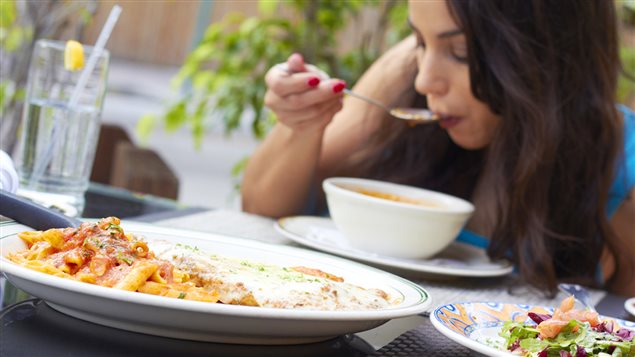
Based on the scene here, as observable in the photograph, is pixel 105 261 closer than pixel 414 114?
Yes

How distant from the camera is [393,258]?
1.24 m

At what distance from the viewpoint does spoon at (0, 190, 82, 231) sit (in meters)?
0.86

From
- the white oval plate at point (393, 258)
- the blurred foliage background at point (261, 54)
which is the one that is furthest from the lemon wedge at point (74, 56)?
the blurred foliage background at point (261, 54)

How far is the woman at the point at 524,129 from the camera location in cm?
151

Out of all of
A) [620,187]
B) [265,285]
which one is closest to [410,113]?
[620,187]

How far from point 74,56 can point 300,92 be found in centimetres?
44

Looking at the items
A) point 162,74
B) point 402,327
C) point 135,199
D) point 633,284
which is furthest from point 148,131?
point 162,74

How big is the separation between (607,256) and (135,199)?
0.88m

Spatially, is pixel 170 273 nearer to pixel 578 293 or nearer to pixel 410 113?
pixel 578 293

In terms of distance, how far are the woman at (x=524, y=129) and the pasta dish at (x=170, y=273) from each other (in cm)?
65

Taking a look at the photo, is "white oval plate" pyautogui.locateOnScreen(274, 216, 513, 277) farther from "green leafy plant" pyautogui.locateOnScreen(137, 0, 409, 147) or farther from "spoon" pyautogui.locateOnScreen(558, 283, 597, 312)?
"green leafy plant" pyautogui.locateOnScreen(137, 0, 409, 147)

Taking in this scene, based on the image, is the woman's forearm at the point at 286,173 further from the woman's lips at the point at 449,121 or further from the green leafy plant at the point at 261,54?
the green leafy plant at the point at 261,54

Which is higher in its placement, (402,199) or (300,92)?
(300,92)

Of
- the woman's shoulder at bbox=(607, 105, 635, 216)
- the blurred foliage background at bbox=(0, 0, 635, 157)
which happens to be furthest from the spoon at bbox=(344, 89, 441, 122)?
the blurred foliage background at bbox=(0, 0, 635, 157)
